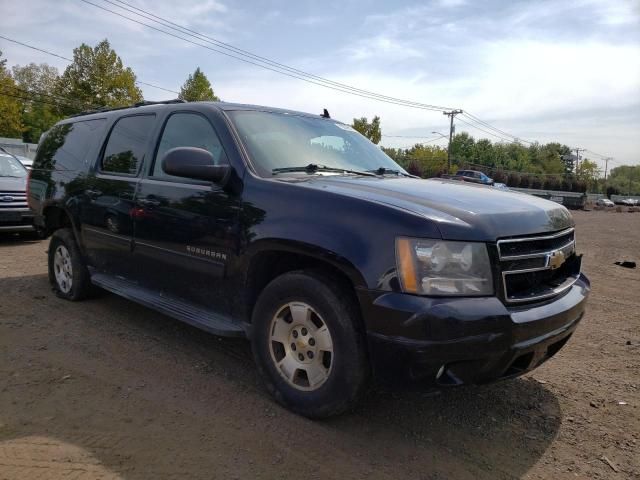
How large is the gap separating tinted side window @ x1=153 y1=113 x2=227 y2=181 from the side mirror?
0.18 m

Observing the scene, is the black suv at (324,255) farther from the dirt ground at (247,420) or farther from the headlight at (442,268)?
the dirt ground at (247,420)

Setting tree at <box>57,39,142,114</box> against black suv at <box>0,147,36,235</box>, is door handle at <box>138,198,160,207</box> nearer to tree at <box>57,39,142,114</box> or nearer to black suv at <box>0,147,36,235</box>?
black suv at <box>0,147,36,235</box>

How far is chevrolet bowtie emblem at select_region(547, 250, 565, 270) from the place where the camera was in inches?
112

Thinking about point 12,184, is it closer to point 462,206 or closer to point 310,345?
point 310,345

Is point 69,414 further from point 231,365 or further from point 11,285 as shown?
point 11,285

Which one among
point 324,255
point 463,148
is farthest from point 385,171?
point 463,148

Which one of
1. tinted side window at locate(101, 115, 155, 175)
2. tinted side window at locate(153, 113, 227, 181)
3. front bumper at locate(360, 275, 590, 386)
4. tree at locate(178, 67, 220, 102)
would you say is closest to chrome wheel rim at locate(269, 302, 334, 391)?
front bumper at locate(360, 275, 590, 386)

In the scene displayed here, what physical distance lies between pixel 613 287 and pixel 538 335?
16.9 feet

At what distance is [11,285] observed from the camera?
18.9 feet

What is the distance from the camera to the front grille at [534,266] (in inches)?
101

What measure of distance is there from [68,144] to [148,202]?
2.08 m

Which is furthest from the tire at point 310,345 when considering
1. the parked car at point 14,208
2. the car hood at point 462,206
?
the parked car at point 14,208

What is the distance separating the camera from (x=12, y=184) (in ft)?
28.3

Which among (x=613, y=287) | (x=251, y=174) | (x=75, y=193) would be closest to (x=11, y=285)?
(x=75, y=193)
